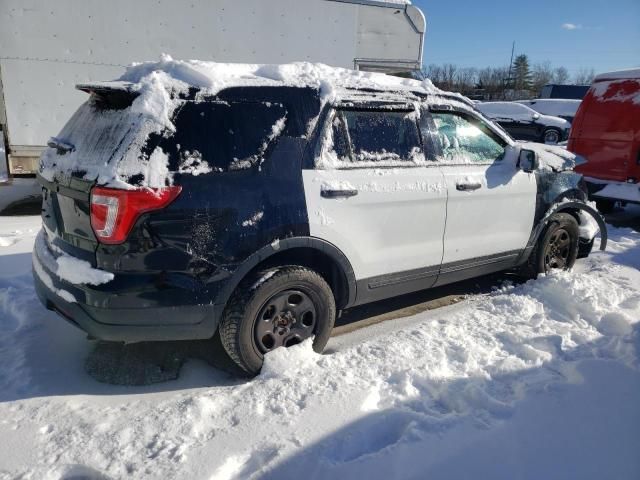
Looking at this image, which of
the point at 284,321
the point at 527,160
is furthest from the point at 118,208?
the point at 527,160

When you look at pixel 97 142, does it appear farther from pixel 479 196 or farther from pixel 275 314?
pixel 479 196

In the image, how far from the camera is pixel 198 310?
273 cm

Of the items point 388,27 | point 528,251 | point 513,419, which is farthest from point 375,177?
point 388,27

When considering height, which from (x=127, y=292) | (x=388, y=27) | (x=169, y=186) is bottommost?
(x=127, y=292)

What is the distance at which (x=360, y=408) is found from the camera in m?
2.70

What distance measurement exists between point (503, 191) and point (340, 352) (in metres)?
1.96

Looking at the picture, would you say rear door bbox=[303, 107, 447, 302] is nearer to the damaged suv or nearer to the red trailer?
the damaged suv

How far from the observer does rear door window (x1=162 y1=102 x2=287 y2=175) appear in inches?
104

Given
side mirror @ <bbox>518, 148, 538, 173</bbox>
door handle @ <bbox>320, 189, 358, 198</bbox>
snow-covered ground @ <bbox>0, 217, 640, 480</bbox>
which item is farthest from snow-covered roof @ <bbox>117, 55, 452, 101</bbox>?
snow-covered ground @ <bbox>0, 217, 640, 480</bbox>

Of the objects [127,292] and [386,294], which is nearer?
[127,292]

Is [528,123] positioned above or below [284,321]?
above

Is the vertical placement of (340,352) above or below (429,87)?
below

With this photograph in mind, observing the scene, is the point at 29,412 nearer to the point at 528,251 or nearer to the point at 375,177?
the point at 375,177

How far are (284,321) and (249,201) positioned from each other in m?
0.83
